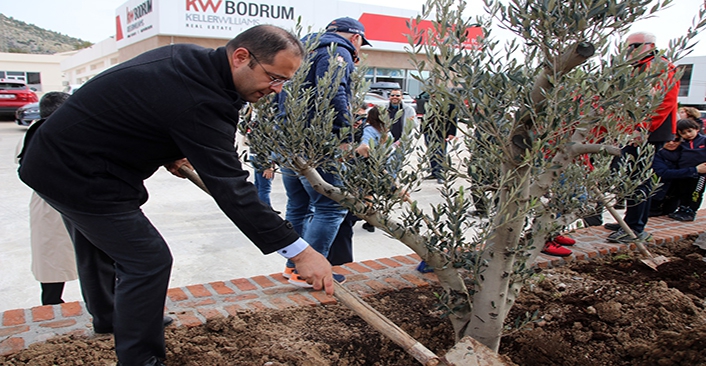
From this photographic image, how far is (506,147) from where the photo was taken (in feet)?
6.00

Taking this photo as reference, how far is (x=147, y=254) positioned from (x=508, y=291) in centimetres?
166

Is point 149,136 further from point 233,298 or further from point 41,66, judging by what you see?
point 41,66

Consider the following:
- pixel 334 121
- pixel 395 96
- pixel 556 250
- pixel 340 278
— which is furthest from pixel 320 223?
pixel 395 96

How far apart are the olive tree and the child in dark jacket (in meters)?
3.89

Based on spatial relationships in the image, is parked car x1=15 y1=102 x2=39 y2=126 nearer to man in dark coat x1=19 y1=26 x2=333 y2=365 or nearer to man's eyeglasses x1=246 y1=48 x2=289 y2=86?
man in dark coat x1=19 y1=26 x2=333 y2=365

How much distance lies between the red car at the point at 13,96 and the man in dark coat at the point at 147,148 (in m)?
19.1

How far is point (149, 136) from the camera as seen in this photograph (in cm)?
186

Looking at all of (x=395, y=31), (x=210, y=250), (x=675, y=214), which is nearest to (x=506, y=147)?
(x=210, y=250)

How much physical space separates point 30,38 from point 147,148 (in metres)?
141

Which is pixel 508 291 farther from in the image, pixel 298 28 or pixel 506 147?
pixel 298 28

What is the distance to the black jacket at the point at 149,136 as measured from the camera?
1769mm

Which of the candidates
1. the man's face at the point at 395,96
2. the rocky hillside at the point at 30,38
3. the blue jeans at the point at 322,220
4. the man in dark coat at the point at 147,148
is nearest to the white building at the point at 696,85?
the man's face at the point at 395,96

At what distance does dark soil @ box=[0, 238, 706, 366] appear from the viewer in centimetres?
222

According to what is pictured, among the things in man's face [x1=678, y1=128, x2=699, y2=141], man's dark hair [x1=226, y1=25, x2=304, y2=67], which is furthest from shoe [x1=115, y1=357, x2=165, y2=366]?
man's face [x1=678, y1=128, x2=699, y2=141]
